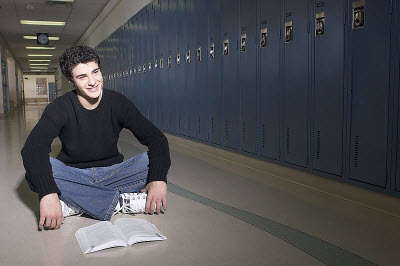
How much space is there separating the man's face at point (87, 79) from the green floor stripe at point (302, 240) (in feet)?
3.94

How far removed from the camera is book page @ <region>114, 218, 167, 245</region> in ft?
7.06

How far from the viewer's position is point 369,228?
8.20 feet

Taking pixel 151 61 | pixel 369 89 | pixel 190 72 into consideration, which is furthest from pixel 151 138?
pixel 151 61

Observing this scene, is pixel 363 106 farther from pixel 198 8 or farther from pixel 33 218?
pixel 198 8

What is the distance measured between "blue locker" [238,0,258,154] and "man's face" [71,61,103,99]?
2.48 m

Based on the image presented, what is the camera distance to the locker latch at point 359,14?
120 inches

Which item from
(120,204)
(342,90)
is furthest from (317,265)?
(342,90)

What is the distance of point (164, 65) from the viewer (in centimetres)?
782

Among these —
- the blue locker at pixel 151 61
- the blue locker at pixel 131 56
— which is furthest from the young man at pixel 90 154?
the blue locker at pixel 131 56

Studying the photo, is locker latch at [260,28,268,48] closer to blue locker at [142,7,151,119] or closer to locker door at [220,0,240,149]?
locker door at [220,0,240,149]

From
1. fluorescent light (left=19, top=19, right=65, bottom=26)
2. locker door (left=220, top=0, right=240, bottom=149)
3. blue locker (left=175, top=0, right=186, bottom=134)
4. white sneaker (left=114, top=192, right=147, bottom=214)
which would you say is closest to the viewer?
Result: white sneaker (left=114, top=192, right=147, bottom=214)

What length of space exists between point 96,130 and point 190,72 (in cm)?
408

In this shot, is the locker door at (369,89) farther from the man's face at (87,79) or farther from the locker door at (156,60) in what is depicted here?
the locker door at (156,60)

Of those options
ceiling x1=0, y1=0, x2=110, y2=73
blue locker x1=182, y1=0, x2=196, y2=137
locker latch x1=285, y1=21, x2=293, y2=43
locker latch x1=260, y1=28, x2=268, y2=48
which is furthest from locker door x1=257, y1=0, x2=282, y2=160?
ceiling x1=0, y1=0, x2=110, y2=73
